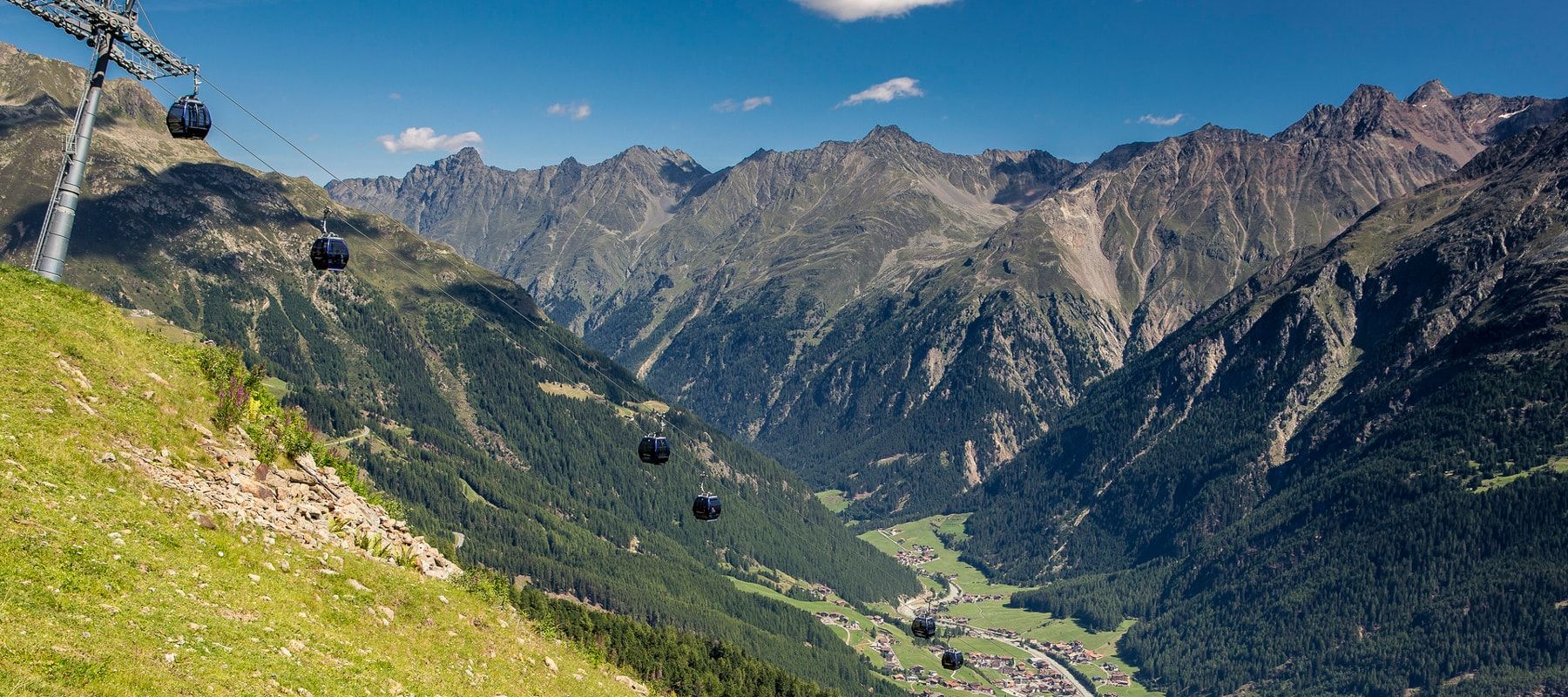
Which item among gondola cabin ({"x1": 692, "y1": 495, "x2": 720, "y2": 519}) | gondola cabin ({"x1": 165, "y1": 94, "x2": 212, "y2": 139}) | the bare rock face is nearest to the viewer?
the bare rock face

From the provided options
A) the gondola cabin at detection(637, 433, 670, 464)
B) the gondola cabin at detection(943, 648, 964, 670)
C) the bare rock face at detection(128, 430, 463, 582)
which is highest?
the gondola cabin at detection(637, 433, 670, 464)

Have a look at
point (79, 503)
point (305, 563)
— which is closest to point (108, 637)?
point (79, 503)

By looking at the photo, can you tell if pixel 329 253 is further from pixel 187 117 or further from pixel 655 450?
pixel 655 450

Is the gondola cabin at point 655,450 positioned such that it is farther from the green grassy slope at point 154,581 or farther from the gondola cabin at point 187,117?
the gondola cabin at point 187,117

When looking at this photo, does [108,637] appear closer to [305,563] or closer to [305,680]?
[305,680]

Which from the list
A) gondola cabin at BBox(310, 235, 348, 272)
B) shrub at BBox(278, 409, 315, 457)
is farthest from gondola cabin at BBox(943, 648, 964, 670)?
gondola cabin at BBox(310, 235, 348, 272)

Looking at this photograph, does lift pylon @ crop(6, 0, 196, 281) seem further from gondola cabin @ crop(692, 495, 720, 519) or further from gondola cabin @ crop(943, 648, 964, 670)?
gondola cabin @ crop(943, 648, 964, 670)
